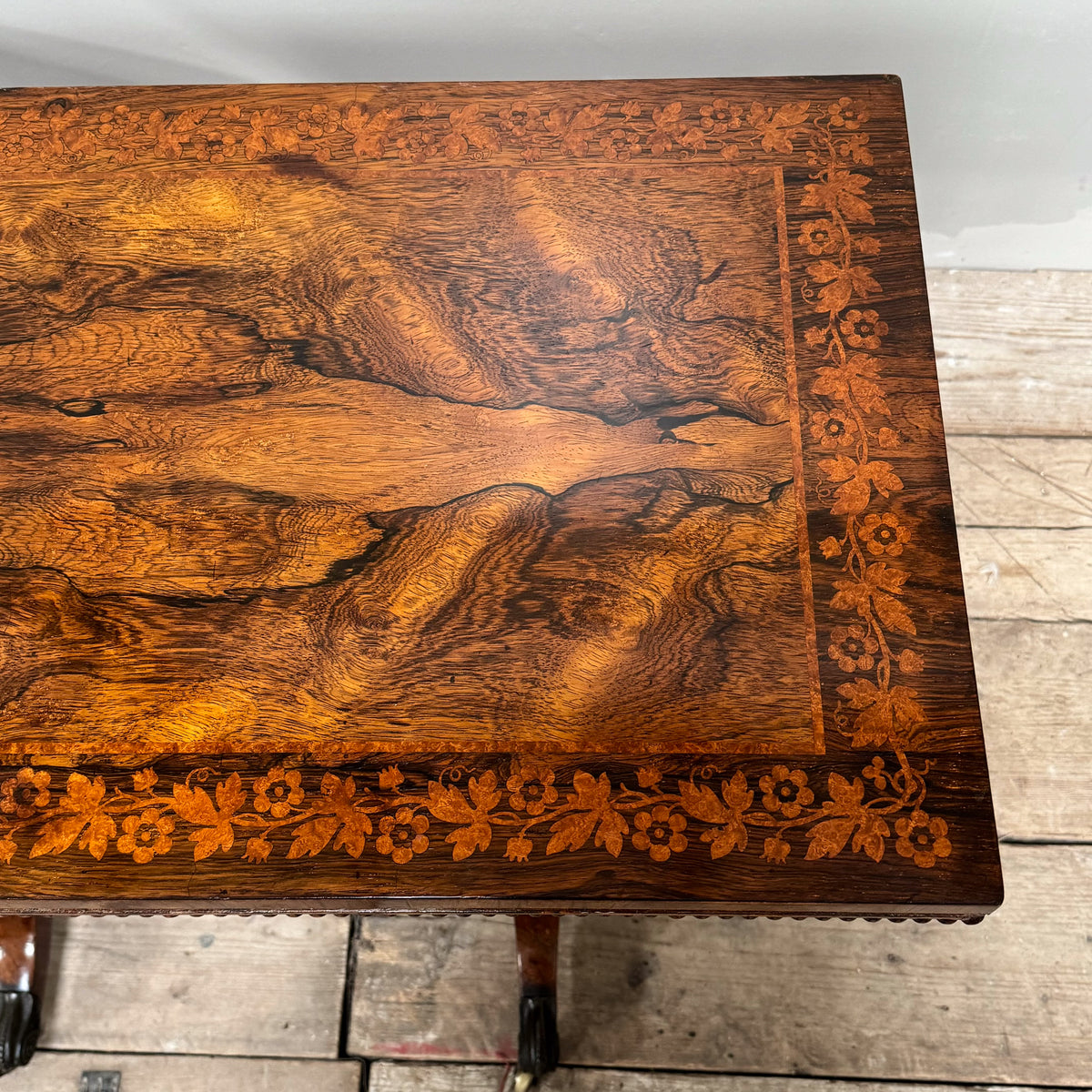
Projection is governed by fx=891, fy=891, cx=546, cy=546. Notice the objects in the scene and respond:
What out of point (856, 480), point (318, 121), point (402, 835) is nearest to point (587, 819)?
point (402, 835)

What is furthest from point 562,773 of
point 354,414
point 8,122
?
point 8,122

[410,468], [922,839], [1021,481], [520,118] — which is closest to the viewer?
[922,839]

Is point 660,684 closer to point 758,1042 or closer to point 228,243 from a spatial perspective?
point 228,243

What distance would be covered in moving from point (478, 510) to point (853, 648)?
1.08ft

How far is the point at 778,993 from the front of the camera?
1139 mm

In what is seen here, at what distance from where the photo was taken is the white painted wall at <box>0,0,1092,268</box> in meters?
1.03

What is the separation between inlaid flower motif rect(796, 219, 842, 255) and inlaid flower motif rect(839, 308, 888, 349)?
0.22 feet

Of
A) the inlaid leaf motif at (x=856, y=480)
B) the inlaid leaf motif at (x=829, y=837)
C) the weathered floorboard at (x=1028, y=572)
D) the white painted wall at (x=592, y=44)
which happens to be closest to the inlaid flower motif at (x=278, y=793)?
the inlaid leaf motif at (x=829, y=837)

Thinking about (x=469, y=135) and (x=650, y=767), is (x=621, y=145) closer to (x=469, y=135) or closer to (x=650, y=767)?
(x=469, y=135)

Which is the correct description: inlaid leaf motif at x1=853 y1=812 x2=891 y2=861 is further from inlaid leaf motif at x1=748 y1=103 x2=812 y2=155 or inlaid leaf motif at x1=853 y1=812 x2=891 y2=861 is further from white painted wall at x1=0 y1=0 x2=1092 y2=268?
white painted wall at x1=0 y1=0 x2=1092 y2=268

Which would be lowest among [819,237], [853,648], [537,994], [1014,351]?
[537,994]

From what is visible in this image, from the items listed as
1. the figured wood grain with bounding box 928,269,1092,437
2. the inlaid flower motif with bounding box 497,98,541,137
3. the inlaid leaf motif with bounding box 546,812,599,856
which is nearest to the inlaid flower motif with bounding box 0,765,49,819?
the inlaid leaf motif with bounding box 546,812,599,856

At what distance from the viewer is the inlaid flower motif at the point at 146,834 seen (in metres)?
0.68

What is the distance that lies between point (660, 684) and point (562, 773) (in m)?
0.10
